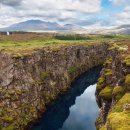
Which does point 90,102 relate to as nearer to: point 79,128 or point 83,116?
point 83,116

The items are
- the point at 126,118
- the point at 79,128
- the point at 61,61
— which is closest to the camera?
the point at 126,118

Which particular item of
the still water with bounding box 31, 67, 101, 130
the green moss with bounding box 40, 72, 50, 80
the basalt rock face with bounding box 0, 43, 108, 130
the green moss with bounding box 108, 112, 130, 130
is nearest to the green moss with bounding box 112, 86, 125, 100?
the green moss with bounding box 108, 112, 130, 130

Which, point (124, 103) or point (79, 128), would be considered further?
point (79, 128)

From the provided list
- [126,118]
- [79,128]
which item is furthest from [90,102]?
[126,118]

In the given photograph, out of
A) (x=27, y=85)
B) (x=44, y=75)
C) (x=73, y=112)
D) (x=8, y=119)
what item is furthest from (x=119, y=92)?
(x=44, y=75)

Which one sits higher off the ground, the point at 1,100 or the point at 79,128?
the point at 1,100

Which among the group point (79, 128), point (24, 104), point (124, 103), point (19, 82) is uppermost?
point (124, 103)

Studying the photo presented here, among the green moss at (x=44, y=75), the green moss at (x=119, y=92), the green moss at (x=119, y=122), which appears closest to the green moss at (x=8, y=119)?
the green moss at (x=44, y=75)
